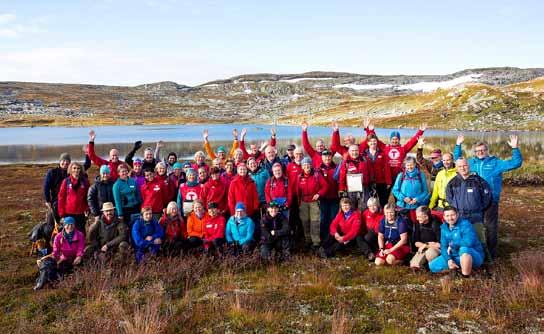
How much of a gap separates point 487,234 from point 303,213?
4.18 meters

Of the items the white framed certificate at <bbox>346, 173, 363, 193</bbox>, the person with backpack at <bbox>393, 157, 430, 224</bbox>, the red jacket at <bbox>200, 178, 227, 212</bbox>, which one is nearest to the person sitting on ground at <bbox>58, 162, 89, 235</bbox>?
the red jacket at <bbox>200, 178, 227, 212</bbox>

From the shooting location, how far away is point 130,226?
950 cm

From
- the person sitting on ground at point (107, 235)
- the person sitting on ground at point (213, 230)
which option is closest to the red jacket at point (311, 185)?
the person sitting on ground at point (213, 230)

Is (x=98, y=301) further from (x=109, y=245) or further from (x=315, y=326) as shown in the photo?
(x=315, y=326)

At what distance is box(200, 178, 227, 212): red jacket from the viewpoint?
32.9 ft

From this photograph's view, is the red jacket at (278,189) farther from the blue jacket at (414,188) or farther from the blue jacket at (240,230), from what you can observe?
the blue jacket at (414,188)

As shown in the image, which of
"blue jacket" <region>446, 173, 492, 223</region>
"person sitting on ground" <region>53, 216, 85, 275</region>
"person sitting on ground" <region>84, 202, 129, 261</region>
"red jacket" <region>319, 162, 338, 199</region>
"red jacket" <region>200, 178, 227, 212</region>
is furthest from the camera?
"red jacket" <region>319, 162, 338, 199</region>

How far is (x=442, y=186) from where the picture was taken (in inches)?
380

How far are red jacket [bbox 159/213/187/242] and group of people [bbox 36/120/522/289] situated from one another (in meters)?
0.02

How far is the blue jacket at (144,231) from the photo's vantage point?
9.12 metres

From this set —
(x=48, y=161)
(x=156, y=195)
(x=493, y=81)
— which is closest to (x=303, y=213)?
(x=156, y=195)

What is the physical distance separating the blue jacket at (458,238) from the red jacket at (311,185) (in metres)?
2.84

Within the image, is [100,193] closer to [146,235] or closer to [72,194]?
[72,194]

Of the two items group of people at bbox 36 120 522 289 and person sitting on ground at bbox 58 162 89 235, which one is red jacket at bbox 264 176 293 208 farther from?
person sitting on ground at bbox 58 162 89 235
